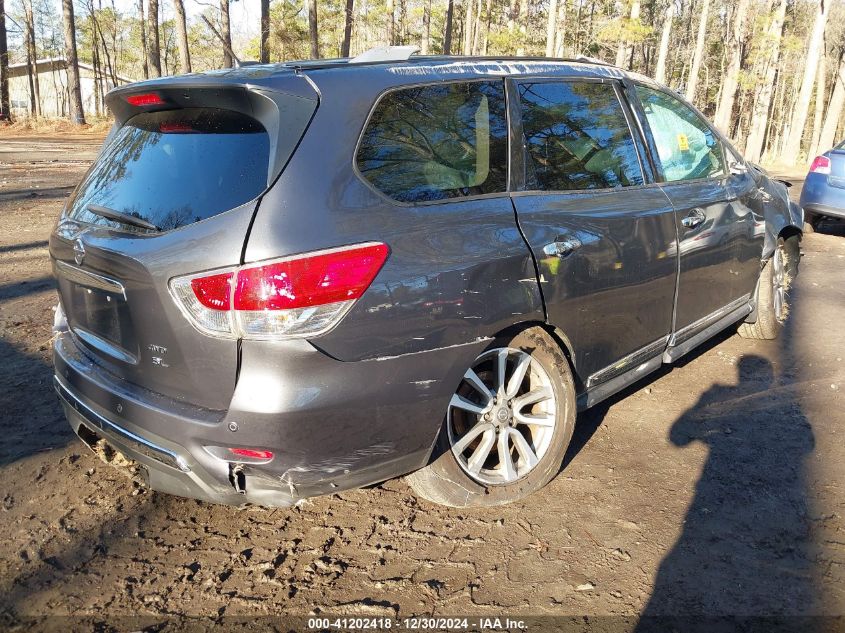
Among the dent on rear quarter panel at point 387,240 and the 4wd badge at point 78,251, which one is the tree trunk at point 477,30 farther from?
the 4wd badge at point 78,251

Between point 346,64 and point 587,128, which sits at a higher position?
point 346,64

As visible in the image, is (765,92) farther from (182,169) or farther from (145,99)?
(182,169)

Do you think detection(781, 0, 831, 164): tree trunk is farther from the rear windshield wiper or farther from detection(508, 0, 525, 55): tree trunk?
the rear windshield wiper

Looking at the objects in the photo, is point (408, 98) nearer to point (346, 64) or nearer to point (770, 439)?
point (346, 64)

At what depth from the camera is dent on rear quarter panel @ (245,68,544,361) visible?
2.40 metres

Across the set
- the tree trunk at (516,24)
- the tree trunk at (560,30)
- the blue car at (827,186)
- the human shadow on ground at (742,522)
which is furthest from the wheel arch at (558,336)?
the tree trunk at (516,24)

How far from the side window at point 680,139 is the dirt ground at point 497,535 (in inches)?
55.7

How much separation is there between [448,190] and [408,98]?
394 millimetres

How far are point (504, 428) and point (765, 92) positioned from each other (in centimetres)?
3967

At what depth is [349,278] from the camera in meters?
2.41

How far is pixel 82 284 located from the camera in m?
2.85

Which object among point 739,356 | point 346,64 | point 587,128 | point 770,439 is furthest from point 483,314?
point 739,356

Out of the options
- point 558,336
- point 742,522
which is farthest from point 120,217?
point 742,522

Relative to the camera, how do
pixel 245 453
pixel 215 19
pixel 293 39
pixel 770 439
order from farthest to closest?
1. pixel 293 39
2. pixel 215 19
3. pixel 770 439
4. pixel 245 453
